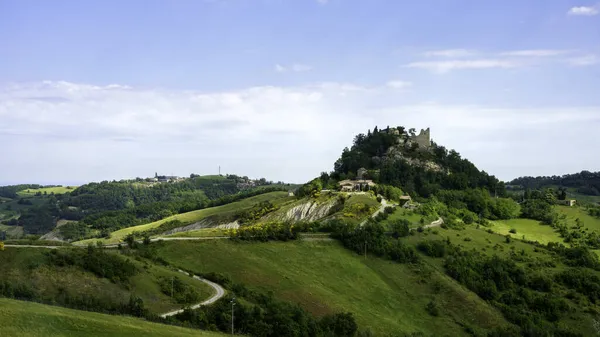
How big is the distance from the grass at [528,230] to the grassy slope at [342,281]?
5616 cm

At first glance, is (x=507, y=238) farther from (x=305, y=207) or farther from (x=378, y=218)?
(x=305, y=207)

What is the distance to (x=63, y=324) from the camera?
46.8 metres

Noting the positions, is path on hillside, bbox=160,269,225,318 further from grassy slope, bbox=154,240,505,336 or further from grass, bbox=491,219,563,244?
grass, bbox=491,219,563,244

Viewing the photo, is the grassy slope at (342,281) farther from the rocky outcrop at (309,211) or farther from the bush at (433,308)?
the rocky outcrop at (309,211)

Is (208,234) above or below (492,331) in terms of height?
above

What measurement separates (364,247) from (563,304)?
38.0 metres

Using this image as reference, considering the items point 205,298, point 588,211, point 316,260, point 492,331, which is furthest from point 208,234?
point 588,211

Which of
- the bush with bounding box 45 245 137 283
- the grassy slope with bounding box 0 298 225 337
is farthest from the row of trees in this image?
the bush with bounding box 45 245 137 283

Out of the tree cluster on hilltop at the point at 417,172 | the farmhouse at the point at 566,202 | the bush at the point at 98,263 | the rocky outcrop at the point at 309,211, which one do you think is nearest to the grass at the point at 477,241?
the rocky outcrop at the point at 309,211

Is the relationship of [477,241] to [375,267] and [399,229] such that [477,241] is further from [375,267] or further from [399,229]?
[375,267]

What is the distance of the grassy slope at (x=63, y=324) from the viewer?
44531 millimetres

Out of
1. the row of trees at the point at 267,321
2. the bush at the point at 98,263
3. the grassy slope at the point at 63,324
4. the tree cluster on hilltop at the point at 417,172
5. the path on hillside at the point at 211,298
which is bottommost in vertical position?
the row of trees at the point at 267,321

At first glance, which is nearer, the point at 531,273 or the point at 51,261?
the point at 51,261

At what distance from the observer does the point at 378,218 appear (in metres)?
128
